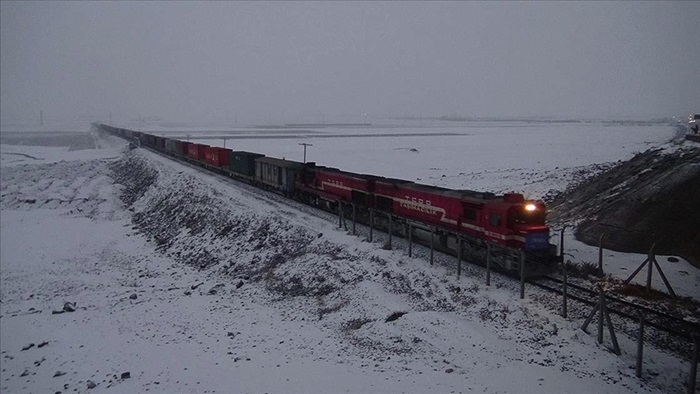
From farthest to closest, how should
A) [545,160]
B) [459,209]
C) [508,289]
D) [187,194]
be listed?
[545,160] < [187,194] < [459,209] < [508,289]

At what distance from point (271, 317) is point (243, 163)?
27.7 meters

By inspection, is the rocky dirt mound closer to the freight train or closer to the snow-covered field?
the snow-covered field

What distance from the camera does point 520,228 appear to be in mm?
18766

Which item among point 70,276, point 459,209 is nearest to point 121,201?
point 70,276

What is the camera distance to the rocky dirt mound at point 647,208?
19531mm

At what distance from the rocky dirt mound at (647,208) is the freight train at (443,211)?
200 inches

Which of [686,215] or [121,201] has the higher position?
[686,215]

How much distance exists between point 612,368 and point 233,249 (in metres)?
20.4

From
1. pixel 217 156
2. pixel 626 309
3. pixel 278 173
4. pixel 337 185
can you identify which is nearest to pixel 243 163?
pixel 217 156

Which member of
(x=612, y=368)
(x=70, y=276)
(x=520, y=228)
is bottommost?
(x=70, y=276)

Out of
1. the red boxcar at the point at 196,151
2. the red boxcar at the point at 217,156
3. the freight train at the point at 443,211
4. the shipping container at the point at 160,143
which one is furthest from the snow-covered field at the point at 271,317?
the shipping container at the point at 160,143

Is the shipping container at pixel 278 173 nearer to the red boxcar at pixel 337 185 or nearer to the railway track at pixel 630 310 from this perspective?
the red boxcar at pixel 337 185

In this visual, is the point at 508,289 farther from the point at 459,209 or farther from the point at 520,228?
the point at 459,209

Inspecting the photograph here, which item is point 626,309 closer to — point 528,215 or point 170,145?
point 528,215
